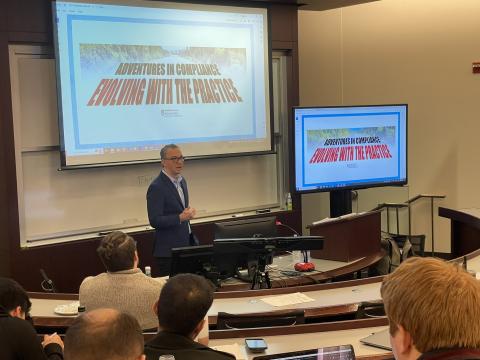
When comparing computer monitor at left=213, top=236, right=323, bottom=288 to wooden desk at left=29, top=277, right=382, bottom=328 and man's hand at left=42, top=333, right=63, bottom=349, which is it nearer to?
wooden desk at left=29, top=277, right=382, bottom=328

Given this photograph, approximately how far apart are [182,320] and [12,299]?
83cm

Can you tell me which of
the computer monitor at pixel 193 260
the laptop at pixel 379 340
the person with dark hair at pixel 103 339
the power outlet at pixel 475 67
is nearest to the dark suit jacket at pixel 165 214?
the computer monitor at pixel 193 260

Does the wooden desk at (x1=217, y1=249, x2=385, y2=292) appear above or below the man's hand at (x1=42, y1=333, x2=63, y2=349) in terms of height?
below

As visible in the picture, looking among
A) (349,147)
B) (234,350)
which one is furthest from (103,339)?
(349,147)

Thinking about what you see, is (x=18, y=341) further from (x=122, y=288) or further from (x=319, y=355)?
(x=319, y=355)

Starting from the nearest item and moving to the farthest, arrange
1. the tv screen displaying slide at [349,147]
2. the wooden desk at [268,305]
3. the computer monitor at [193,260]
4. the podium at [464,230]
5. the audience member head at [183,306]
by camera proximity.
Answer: the audience member head at [183,306]
the wooden desk at [268,305]
the computer monitor at [193,260]
the podium at [464,230]
the tv screen displaying slide at [349,147]

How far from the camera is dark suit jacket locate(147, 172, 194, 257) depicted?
486 centimetres

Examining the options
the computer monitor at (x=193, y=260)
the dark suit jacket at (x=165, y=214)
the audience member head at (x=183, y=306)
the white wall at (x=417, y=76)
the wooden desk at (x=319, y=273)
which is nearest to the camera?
the audience member head at (x=183, y=306)

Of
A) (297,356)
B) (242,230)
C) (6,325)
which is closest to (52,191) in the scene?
(242,230)

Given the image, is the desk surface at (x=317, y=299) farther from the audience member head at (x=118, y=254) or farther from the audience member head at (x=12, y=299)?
the audience member head at (x=12, y=299)

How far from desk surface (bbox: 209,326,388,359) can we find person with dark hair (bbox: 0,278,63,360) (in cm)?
68

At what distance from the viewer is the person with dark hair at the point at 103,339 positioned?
1.60 meters

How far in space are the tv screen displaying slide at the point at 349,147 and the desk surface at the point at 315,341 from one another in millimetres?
3417

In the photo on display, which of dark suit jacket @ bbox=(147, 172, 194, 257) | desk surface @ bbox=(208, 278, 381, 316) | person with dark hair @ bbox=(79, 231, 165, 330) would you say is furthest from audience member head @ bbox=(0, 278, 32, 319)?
dark suit jacket @ bbox=(147, 172, 194, 257)
